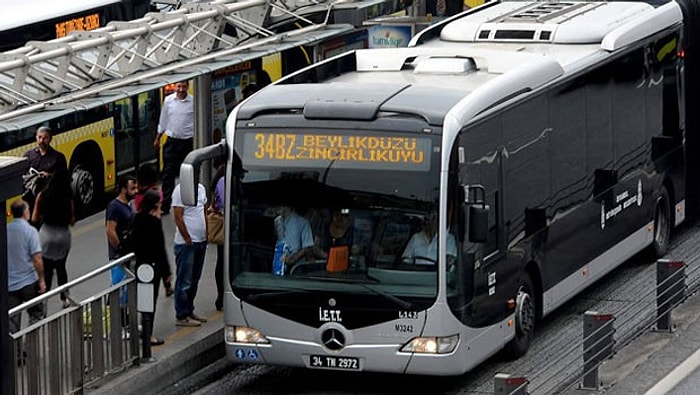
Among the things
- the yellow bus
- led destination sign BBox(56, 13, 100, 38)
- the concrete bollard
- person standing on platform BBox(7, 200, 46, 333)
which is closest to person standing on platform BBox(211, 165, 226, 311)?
person standing on platform BBox(7, 200, 46, 333)

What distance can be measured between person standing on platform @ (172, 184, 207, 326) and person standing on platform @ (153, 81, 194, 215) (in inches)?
204

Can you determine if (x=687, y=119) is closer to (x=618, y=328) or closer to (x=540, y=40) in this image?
(x=540, y=40)

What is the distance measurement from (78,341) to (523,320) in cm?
431

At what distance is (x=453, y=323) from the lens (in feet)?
48.5

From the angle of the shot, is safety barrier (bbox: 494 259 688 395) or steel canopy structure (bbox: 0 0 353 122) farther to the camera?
steel canopy structure (bbox: 0 0 353 122)

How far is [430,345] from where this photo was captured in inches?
582

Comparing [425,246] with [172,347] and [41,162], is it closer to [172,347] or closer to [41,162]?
[172,347]

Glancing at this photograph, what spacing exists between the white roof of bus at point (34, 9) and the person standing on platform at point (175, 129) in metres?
1.66

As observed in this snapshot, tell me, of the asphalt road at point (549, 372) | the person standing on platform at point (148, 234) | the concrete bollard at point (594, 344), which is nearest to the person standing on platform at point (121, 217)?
the person standing on platform at point (148, 234)

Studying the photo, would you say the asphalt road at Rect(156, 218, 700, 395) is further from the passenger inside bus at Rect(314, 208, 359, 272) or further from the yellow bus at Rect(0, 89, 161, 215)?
the yellow bus at Rect(0, 89, 161, 215)

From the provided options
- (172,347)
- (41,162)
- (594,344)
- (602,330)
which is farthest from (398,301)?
(41,162)

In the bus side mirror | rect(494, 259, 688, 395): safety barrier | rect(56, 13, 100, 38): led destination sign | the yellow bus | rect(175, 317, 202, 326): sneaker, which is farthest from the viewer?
the yellow bus

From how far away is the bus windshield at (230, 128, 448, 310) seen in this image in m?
14.7

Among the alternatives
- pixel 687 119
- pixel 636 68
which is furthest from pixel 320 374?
pixel 687 119
